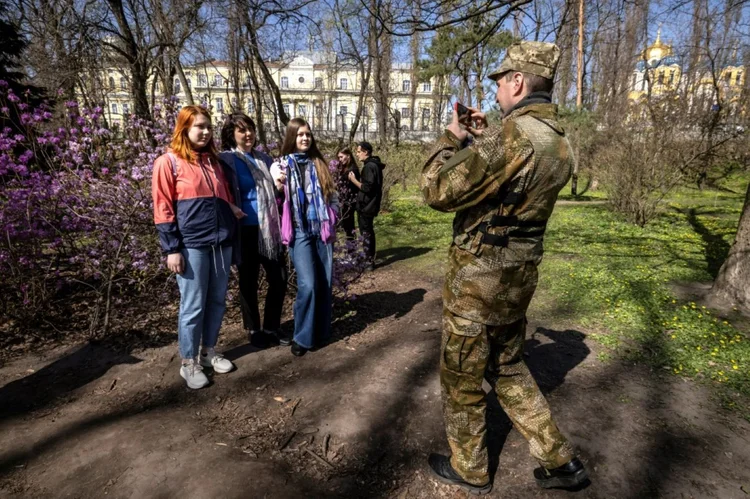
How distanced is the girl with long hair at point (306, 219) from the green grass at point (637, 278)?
2.54 metres

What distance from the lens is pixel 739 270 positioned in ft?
14.9

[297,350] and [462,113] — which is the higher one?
[462,113]

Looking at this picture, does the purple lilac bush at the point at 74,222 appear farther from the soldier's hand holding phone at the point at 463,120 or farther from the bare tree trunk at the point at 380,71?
the bare tree trunk at the point at 380,71

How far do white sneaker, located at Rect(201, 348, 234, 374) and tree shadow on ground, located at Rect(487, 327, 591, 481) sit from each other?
6.67ft

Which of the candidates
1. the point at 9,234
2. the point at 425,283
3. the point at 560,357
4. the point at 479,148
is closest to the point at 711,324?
the point at 560,357

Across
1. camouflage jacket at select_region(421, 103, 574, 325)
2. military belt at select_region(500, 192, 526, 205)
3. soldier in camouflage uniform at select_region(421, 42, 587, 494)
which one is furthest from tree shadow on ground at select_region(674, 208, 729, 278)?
military belt at select_region(500, 192, 526, 205)

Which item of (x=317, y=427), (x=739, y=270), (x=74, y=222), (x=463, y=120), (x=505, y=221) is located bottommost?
(x=317, y=427)

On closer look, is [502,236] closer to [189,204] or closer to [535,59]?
[535,59]

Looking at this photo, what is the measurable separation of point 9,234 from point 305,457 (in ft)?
12.0

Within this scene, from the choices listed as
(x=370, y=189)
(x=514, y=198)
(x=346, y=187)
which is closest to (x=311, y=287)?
(x=514, y=198)

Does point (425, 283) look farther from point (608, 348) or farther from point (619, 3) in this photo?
point (619, 3)

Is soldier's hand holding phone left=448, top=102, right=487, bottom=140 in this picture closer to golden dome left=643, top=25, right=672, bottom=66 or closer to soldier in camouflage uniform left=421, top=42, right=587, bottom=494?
soldier in camouflage uniform left=421, top=42, right=587, bottom=494

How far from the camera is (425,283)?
19.7 feet

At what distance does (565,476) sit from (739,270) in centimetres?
391
